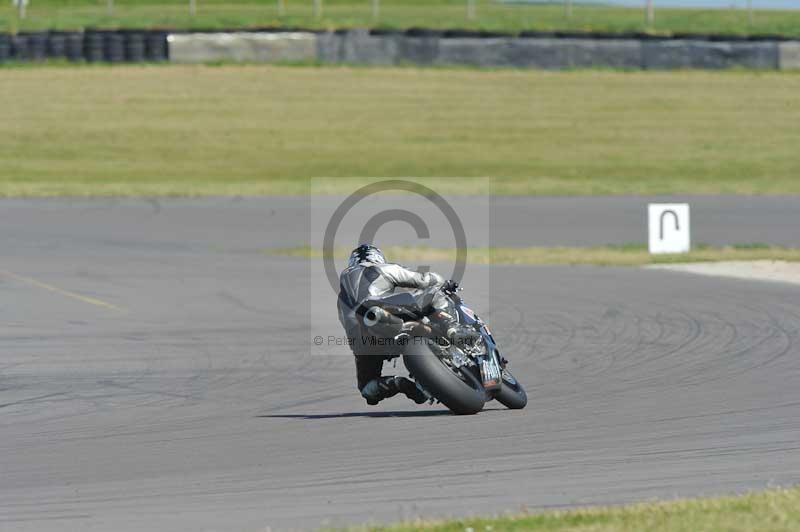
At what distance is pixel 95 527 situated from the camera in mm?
7277

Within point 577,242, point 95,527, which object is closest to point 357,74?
point 577,242

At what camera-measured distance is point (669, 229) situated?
24.8m

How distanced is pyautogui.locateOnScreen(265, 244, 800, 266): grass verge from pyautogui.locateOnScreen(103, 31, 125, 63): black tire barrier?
1896 cm

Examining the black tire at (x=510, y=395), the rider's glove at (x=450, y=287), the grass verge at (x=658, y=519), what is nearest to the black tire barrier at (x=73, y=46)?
the black tire at (x=510, y=395)

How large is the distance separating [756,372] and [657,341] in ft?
7.73

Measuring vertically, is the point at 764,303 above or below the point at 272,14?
below

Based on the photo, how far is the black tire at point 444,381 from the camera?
1000cm

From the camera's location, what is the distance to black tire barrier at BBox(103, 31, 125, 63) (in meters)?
43.7

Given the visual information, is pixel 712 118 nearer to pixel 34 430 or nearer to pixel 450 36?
pixel 450 36

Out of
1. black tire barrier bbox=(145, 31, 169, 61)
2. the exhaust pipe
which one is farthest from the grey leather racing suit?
black tire barrier bbox=(145, 31, 169, 61)

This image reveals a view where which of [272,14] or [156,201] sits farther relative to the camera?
[272,14]

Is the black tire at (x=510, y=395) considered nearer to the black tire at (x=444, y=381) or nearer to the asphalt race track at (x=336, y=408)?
the asphalt race track at (x=336, y=408)

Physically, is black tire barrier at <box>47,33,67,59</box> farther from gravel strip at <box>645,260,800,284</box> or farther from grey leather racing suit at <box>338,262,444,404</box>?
grey leather racing suit at <box>338,262,444,404</box>

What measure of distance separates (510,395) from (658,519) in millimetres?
3730
